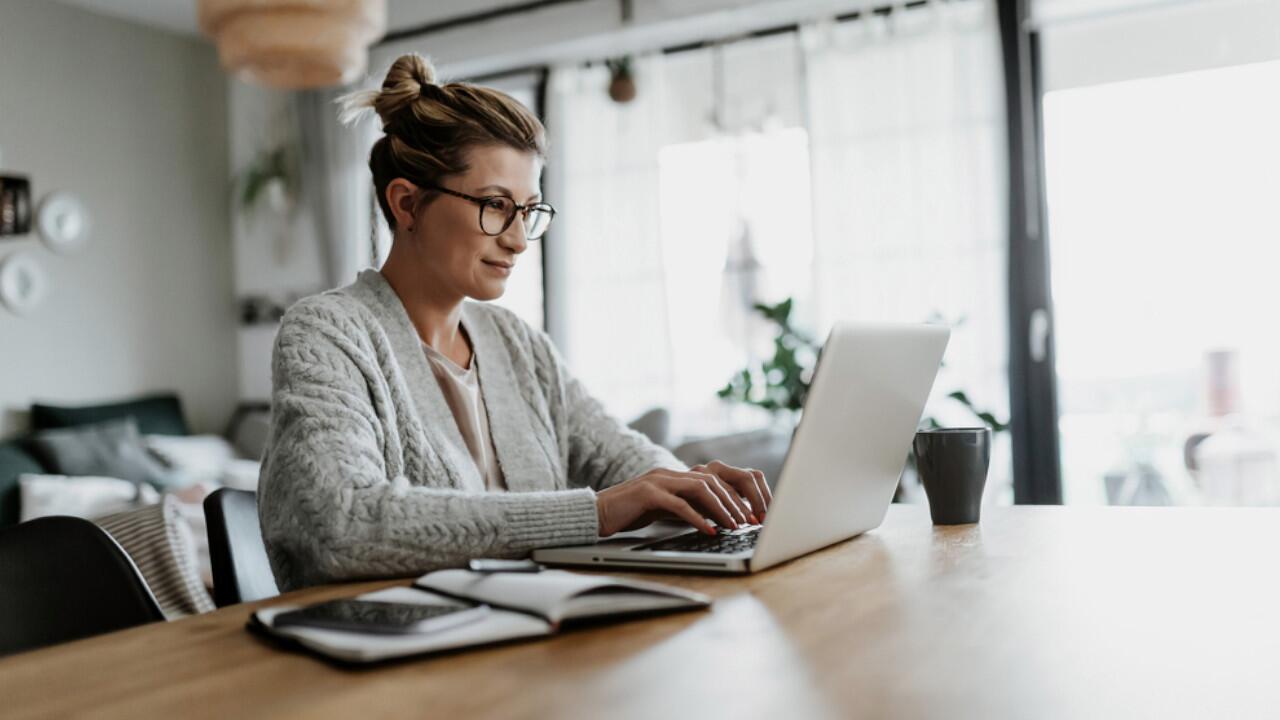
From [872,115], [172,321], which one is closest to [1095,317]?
[872,115]

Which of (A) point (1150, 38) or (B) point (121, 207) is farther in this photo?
(B) point (121, 207)

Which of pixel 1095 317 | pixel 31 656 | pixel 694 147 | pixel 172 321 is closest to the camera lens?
pixel 31 656

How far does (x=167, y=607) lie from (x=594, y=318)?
132 inches

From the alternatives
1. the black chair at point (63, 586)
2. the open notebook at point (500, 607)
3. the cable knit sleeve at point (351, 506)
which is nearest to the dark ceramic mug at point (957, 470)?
the cable knit sleeve at point (351, 506)

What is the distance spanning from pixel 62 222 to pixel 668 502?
16.4 ft

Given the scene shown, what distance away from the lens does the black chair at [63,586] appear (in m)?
1.04

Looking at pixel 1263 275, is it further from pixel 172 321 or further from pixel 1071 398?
pixel 172 321

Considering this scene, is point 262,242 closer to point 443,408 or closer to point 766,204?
point 766,204

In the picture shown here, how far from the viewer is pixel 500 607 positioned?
82 cm

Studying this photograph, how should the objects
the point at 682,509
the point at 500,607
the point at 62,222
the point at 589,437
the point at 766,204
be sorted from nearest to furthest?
1. the point at 500,607
2. the point at 682,509
3. the point at 589,437
4. the point at 766,204
5. the point at 62,222

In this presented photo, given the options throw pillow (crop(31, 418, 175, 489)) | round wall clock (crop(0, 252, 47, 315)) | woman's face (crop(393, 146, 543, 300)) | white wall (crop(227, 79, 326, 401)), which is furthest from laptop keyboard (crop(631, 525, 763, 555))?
white wall (crop(227, 79, 326, 401))

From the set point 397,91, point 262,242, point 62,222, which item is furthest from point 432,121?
point 262,242

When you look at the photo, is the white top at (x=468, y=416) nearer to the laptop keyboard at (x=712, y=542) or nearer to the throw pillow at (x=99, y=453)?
the laptop keyboard at (x=712, y=542)

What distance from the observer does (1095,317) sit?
14.1ft
